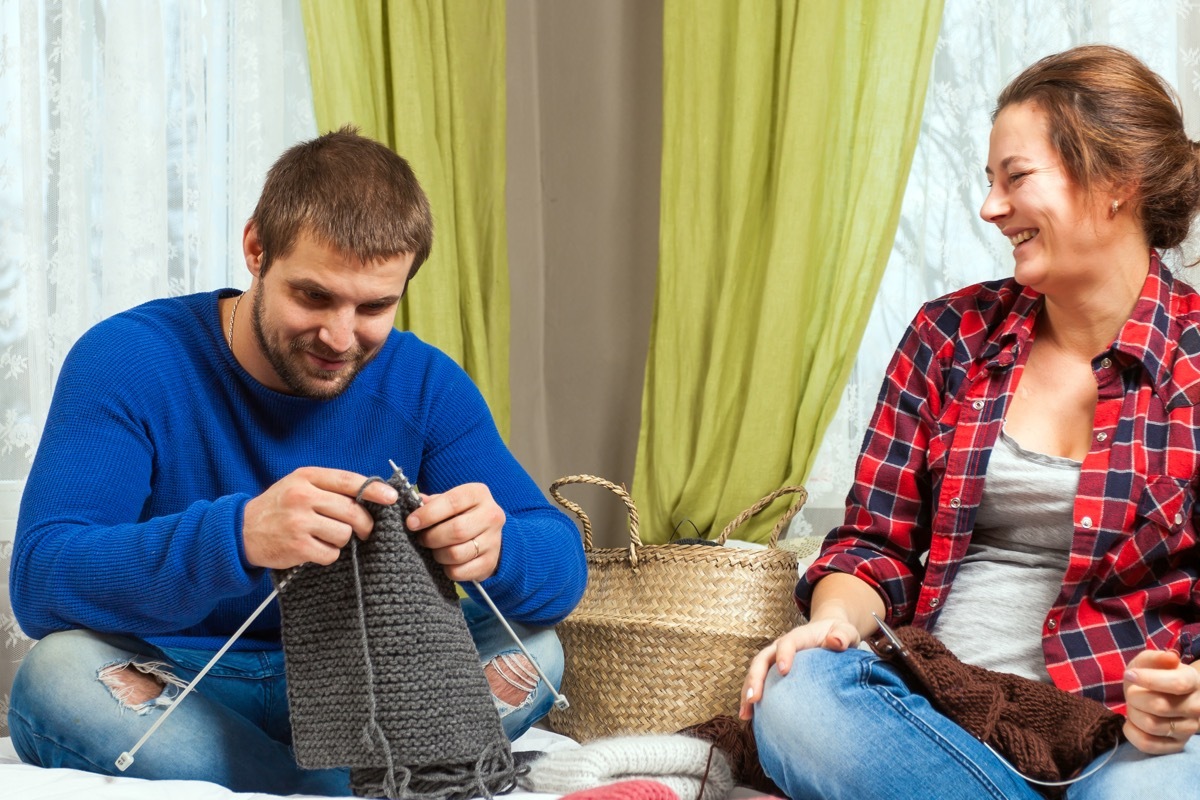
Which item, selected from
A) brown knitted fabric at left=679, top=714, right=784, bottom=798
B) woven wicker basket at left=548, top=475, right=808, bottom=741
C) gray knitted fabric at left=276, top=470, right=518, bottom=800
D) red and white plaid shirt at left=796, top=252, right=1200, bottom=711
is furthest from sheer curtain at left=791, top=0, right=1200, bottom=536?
gray knitted fabric at left=276, top=470, right=518, bottom=800

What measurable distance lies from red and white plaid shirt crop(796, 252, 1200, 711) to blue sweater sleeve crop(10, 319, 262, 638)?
2.47 ft

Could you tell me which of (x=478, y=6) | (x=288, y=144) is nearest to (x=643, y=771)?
(x=288, y=144)

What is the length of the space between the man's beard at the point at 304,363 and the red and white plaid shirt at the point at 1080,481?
2.12ft

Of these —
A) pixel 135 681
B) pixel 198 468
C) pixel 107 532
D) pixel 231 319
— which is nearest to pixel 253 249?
pixel 231 319

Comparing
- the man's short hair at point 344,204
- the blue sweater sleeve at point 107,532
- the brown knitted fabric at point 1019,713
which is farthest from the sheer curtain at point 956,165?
the blue sweater sleeve at point 107,532

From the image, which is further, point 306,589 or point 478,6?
point 478,6

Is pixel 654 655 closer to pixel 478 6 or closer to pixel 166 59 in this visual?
pixel 166 59

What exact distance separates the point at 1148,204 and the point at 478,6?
1634 millimetres

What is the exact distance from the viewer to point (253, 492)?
1468 millimetres

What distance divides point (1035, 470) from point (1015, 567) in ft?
0.41

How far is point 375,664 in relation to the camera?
1.22m

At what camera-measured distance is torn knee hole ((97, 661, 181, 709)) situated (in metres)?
1.28

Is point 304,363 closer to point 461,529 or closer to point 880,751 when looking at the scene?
point 461,529

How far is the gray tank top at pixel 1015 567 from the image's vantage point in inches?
55.7
